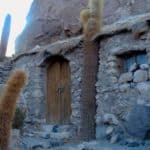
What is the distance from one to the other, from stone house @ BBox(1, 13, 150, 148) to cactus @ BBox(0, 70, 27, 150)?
4422mm

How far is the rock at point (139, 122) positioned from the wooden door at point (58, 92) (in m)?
3.44

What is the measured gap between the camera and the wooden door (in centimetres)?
Result: 1216

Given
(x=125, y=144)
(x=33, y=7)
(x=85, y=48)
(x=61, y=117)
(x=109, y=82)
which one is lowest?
(x=125, y=144)

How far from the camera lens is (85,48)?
10539 mm

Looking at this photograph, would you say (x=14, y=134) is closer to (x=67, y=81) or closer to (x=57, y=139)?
(x=57, y=139)

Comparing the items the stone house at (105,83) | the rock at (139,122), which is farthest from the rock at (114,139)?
the rock at (139,122)

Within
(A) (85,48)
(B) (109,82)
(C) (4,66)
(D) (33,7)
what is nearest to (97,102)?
(B) (109,82)

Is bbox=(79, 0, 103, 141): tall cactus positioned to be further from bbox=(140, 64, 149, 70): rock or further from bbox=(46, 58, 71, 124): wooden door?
bbox=(46, 58, 71, 124): wooden door

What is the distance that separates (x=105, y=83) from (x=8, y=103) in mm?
5930

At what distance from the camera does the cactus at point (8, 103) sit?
467 cm

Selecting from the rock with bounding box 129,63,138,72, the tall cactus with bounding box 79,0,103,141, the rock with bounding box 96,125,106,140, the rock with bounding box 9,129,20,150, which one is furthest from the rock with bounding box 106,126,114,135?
the rock with bounding box 9,129,20,150

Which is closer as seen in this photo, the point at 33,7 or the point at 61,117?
the point at 61,117

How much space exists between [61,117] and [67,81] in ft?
3.76

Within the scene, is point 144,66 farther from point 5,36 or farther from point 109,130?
point 5,36
